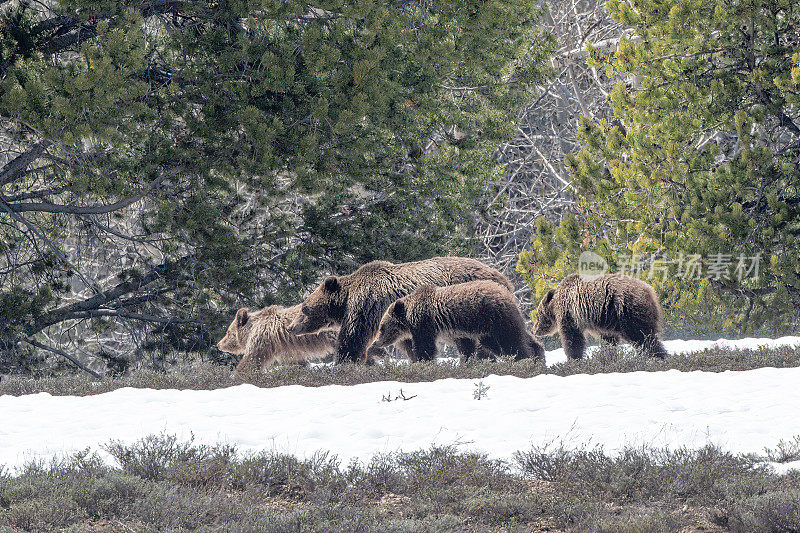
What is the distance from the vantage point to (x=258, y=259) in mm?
15922

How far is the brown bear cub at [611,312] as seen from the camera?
1134 centimetres

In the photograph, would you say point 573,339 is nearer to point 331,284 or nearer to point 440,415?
point 331,284

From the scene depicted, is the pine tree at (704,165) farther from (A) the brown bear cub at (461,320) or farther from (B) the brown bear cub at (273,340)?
(B) the brown bear cub at (273,340)

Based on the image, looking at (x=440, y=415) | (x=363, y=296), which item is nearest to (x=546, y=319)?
(x=363, y=296)

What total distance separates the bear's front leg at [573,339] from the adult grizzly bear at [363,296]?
1032mm

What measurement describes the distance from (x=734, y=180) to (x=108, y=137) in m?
9.04

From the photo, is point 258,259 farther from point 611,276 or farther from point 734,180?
point 734,180

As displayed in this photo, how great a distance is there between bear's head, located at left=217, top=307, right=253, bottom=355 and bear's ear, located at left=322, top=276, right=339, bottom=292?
1.61 m

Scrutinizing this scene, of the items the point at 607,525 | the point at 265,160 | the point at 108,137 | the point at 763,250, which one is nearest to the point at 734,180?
the point at 763,250

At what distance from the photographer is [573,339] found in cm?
1180

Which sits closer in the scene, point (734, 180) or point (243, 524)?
point (243, 524)

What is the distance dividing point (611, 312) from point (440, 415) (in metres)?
4.53

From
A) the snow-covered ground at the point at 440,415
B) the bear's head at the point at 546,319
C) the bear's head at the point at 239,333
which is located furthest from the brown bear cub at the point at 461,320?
the bear's head at the point at 239,333

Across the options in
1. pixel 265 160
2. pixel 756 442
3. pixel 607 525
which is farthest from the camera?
pixel 265 160
